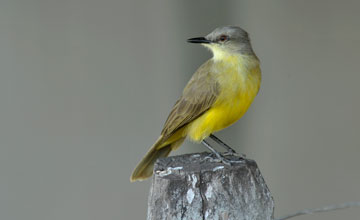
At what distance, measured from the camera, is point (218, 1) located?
17.3 ft

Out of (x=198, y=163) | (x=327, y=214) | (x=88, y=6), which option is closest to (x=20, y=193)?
(x=88, y=6)

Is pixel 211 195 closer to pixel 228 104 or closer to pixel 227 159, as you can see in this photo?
pixel 227 159

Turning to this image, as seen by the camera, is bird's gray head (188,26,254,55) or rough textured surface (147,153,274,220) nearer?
rough textured surface (147,153,274,220)

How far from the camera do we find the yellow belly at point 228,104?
4012mm

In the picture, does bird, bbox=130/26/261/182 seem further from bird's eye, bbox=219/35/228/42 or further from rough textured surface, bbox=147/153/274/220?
rough textured surface, bbox=147/153/274/220

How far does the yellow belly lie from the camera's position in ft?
13.2

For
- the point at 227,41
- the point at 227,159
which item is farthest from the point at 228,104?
the point at 227,159

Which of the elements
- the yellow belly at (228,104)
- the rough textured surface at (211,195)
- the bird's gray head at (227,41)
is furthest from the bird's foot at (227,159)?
the bird's gray head at (227,41)

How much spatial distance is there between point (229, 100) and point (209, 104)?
0.42ft

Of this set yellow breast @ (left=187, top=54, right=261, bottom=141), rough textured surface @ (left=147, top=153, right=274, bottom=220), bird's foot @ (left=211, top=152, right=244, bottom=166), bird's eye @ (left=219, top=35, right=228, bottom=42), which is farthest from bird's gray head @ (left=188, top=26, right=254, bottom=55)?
rough textured surface @ (left=147, top=153, right=274, bottom=220)

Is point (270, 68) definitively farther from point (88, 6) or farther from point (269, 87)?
point (88, 6)

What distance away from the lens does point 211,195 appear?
9.15 ft

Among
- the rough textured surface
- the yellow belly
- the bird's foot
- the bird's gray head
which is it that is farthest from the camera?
the bird's gray head

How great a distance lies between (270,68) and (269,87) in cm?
17
